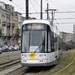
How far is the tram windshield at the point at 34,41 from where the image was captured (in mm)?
18328

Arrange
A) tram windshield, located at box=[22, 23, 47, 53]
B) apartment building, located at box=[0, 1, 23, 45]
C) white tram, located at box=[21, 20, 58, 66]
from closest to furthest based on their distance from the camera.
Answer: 1. white tram, located at box=[21, 20, 58, 66]
2. tram windshield, located at box=[22, 23, 47, 53]
3. apartment building, located at box=[0, 1, 23, 45]

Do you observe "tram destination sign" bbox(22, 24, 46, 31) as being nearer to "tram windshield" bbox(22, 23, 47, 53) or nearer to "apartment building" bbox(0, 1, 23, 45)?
"tram windshield" bbox(22, 23, 47, 53)

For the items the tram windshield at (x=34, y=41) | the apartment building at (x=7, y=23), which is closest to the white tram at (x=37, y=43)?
the tram windshield at (x=34, y=41)

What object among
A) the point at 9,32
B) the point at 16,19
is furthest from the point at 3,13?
the point at 16,19

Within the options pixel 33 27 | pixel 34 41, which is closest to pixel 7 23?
pixel 33 27

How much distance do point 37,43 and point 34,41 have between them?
26 cm

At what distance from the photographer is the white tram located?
59.4 feet

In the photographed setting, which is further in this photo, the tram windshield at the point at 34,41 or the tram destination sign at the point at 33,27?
the tram destination sign at the point at 33,27

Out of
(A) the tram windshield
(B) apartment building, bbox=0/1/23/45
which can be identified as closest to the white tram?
(A) the tram windshield

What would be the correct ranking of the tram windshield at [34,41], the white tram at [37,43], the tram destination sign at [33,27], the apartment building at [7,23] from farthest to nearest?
the apartment building at [7,23] → the tram destination sign at [33,27] → the tram windshield at [34,41] → the white tram at [37,43]

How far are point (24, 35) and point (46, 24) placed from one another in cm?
174

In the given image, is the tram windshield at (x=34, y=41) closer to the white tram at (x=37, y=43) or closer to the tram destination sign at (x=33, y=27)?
the white tram at (x=37, y=43)

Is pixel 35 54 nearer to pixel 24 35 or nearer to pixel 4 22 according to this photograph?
pixel 24 35

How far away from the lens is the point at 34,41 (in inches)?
728
